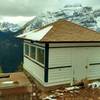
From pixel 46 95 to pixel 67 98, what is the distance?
4.48ft

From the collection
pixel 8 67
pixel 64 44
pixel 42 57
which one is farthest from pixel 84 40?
pixel 8 67

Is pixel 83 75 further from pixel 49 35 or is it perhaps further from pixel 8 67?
pixel 8 67

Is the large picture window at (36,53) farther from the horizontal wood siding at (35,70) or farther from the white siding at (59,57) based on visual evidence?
the white siding at (59,57)

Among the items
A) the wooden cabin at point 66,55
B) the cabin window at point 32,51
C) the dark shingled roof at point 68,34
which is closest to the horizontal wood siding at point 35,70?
the wooden cabin at point 66,55

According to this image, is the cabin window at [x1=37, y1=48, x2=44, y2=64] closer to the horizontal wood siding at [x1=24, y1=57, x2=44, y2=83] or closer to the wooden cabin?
the wooden cabin

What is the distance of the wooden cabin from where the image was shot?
13.9 meters

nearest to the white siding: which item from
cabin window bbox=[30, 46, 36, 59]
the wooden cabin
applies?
the wooden cabin

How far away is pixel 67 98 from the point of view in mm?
12047

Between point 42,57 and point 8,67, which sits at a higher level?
point 42,57

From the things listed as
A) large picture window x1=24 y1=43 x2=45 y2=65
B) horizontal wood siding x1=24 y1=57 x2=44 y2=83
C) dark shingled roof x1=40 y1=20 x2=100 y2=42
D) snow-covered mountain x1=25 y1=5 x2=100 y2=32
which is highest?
snow-covered mountain x1=25 y1=5 x2=100 y2=32

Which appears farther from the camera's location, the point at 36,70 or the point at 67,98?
the point at 36,70

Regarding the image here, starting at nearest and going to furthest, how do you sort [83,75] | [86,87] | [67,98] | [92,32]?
[67,98] < [86,87] < [83,75] < [92,32]

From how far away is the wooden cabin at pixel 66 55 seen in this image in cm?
1387

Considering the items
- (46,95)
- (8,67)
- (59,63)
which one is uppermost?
(59,63)
